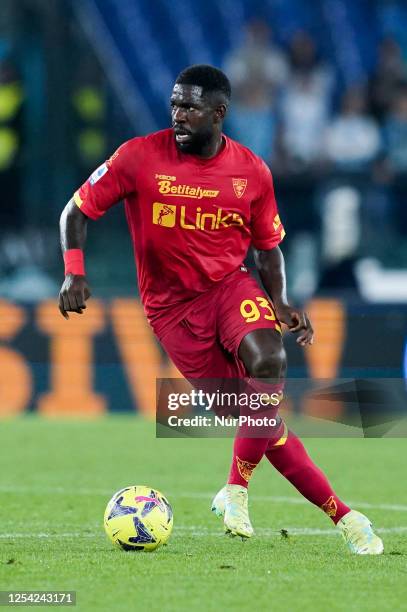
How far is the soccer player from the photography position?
6840 mm

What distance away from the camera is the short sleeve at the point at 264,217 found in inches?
282

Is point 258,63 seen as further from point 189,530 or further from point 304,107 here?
point 189,530

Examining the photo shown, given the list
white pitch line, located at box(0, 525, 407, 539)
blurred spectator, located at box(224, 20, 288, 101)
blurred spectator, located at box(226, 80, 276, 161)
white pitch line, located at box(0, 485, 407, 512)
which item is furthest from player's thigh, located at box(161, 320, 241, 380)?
blurred spectator, located at box(224, 20, 288, 101)

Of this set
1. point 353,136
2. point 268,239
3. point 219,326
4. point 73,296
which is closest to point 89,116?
point 353,136

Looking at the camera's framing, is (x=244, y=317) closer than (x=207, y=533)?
Yes

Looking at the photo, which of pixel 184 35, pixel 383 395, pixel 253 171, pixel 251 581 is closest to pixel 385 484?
pixel 383 395

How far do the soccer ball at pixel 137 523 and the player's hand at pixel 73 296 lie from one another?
927mm

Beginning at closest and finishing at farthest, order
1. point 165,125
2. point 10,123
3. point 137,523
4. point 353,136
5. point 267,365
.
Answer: point 137,523 < point 267,365 < point 353,136 < point 10,123 < point 165,125

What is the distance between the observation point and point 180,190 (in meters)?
7.00

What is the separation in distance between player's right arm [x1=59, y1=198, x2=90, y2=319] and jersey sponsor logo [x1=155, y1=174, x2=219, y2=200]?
41 centimetres

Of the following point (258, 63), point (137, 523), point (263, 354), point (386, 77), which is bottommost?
point (137, 523)

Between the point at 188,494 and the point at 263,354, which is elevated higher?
the point at 263,354

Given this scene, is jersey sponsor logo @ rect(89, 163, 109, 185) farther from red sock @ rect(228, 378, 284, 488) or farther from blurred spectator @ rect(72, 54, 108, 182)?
blurred spectator @ rect(72, 54, 108, 182)

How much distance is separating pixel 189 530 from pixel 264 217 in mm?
1696
